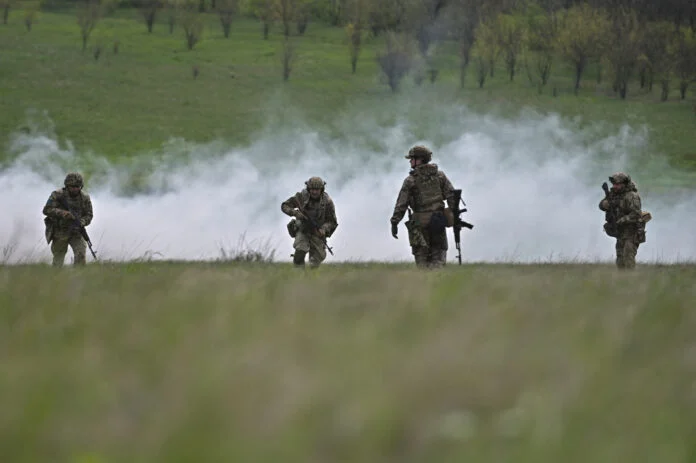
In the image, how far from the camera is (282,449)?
2.16 metres

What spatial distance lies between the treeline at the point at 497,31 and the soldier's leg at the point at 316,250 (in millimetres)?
60974

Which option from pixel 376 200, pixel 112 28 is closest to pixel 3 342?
pixel 376 200

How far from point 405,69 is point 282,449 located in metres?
79.9

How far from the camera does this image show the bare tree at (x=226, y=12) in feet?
321

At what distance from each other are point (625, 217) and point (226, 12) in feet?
288

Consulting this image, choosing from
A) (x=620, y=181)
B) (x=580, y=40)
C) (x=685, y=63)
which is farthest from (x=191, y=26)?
(x=620, y=181)

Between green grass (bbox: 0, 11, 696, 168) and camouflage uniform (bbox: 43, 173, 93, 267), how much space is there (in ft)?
141

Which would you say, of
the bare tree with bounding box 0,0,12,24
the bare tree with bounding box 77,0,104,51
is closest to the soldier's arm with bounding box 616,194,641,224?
the bare tree with bounding box 77,0,104,51

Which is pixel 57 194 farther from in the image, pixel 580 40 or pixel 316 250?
pixel 580 40

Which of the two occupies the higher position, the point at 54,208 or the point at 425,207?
the point at 54,208

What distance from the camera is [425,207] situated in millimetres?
16922

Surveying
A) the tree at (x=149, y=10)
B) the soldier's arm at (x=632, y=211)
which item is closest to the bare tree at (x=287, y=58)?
the tree at (x=149, y=10)

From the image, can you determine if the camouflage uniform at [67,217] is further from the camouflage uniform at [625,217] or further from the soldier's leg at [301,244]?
the camouflage uniform at [625,217]

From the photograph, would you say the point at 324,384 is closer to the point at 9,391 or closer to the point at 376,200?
the point at 9,391
